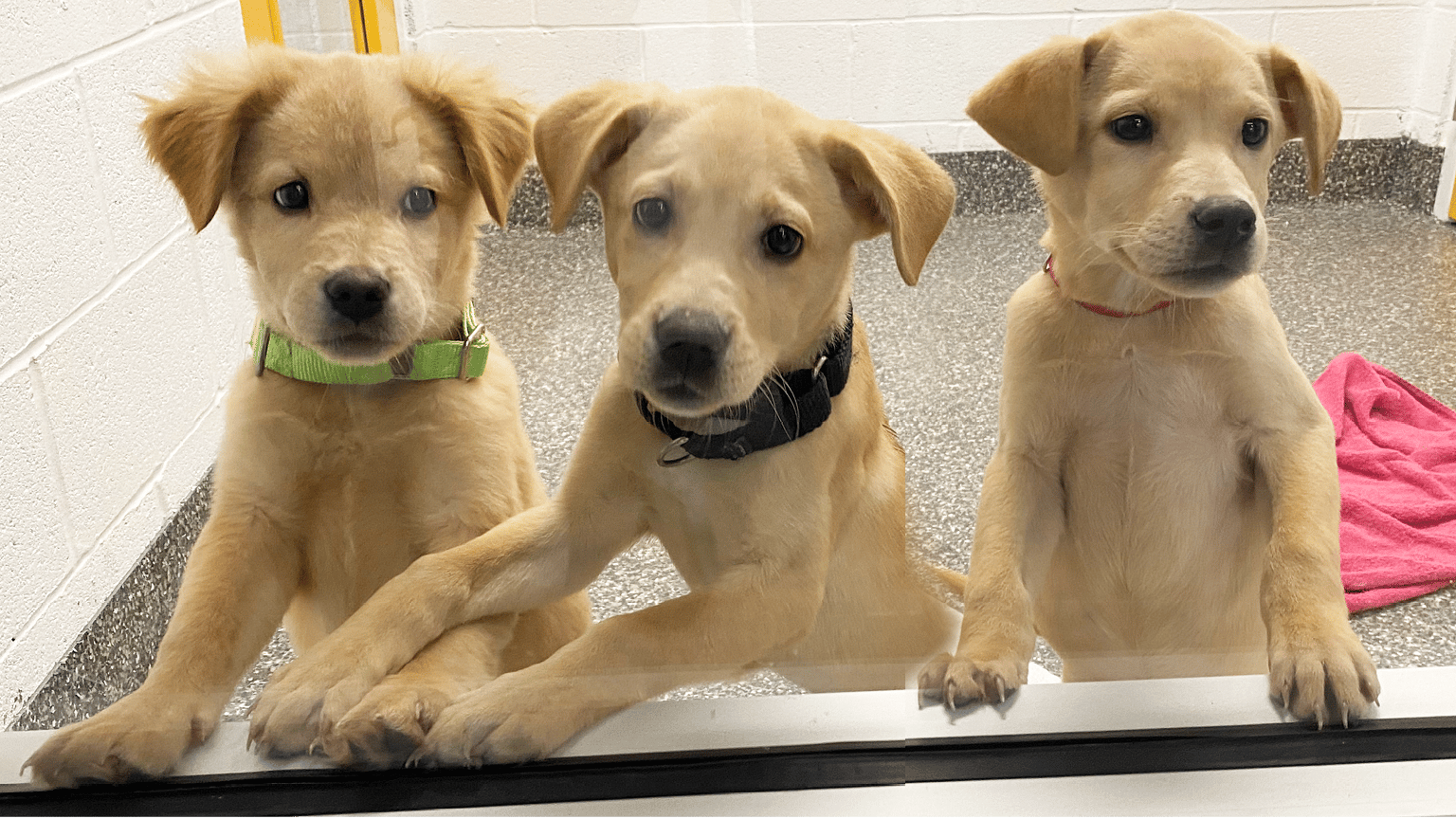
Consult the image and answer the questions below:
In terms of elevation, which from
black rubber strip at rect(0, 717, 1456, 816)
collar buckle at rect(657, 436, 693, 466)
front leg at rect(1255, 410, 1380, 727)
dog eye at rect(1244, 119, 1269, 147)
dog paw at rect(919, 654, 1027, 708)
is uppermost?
dog eye at rect(1244, 119, 1269, 147)

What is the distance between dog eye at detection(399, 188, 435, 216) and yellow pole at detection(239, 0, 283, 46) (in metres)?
0.22

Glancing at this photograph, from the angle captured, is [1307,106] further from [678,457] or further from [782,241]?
[678,457]

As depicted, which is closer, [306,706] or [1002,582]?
[306,706]

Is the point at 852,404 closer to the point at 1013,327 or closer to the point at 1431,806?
the point at 1013,327

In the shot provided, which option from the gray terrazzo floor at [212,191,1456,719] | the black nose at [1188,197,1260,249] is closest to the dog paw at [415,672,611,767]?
the gray terrazzo floor at [212,191,1456,719]

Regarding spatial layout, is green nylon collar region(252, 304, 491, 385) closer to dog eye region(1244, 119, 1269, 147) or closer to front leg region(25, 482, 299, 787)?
front leg region(25, 482, 299, 787)

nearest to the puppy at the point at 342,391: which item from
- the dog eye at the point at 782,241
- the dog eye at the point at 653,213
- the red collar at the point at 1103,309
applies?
the dog eye at the point at 653,213

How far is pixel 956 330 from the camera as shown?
3.85 feet

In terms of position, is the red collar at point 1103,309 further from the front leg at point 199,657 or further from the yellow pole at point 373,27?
the front leg at point 199,657

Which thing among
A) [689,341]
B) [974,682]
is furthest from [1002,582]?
[689,341]

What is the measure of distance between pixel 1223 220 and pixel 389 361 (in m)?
0.77

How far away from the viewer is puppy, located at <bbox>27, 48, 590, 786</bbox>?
988mm

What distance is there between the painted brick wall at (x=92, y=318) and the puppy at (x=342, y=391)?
2.1 inches

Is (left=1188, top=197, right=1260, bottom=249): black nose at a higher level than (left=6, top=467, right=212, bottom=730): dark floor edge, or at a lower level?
higher
